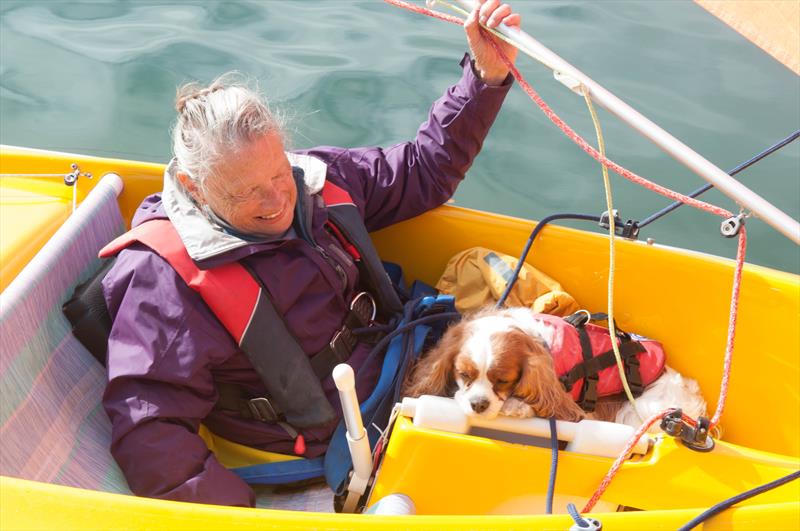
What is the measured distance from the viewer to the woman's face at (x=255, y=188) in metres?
1.82

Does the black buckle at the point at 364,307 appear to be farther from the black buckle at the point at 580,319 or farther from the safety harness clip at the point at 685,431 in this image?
the safety harness clip at the point at 685,431

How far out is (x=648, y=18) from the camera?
5758mm

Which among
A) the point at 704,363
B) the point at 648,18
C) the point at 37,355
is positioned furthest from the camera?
the point at 648,18

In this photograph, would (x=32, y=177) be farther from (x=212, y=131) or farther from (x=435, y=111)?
(x=435, y=111)

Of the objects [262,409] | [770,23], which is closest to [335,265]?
[262,409]

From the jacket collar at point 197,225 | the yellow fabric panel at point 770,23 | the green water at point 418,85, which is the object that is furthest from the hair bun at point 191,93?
the green water at point 418,85

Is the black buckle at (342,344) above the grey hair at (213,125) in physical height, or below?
below

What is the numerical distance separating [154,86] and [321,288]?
309 cm

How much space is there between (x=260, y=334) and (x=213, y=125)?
1.71 ft

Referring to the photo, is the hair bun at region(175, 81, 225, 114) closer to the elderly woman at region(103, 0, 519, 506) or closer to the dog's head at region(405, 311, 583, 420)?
the elderly woman at region(103, 0, 519, 506)

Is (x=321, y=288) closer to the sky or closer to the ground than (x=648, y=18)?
closer to the ground

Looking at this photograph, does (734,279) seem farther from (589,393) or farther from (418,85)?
(418,85)

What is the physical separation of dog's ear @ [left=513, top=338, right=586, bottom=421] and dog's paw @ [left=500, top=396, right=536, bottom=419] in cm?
2

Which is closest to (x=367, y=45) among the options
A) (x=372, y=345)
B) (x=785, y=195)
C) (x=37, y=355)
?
(x=785, y=195)
